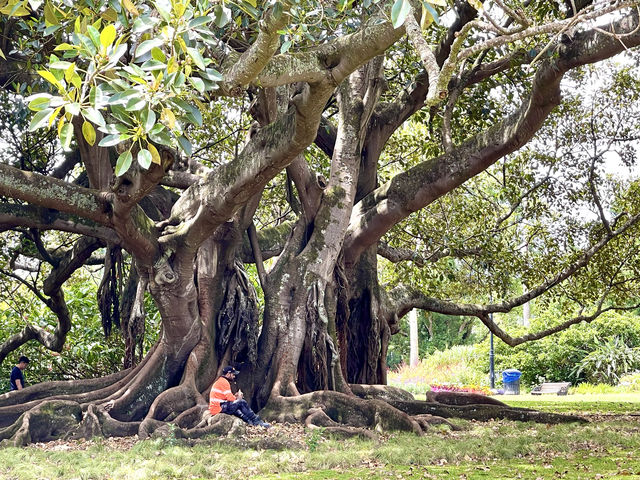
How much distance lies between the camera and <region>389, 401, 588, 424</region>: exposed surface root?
34.9ft

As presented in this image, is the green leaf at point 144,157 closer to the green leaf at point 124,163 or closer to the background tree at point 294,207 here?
the green leaf at point 124,163

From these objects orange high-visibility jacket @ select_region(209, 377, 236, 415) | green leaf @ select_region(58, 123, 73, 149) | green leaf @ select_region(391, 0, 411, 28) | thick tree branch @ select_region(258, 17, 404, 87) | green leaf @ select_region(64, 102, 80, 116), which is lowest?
orange high-visibility jacket @ select_region(209, 377, 236, 415)

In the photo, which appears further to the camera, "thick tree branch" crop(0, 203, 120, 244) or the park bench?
the park bench

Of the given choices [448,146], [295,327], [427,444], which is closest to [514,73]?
[448,146]

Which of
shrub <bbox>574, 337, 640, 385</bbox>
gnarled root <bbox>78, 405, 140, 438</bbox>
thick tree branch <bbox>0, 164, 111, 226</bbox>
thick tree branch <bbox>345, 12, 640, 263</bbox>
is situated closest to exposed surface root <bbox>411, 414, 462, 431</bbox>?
thick tree branch <bbox>345, 12, 640, 263</bbox>

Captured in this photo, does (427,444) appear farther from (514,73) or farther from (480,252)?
(514,73)

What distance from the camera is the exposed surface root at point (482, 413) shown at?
34.9 ft

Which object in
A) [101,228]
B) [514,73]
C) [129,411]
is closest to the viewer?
[129,411]

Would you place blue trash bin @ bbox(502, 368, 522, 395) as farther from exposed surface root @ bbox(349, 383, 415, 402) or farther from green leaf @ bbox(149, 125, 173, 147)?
green leaf @ bbox(149, 125, 173, 147)

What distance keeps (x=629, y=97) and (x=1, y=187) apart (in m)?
11.6

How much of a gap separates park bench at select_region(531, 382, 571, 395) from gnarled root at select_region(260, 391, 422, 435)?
1493 cm

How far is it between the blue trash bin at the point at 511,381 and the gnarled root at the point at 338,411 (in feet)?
52.0

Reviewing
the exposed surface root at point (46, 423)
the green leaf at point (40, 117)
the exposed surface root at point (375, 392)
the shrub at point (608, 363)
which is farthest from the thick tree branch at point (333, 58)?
the shrub at point (608, 363)

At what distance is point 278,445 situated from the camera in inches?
326
